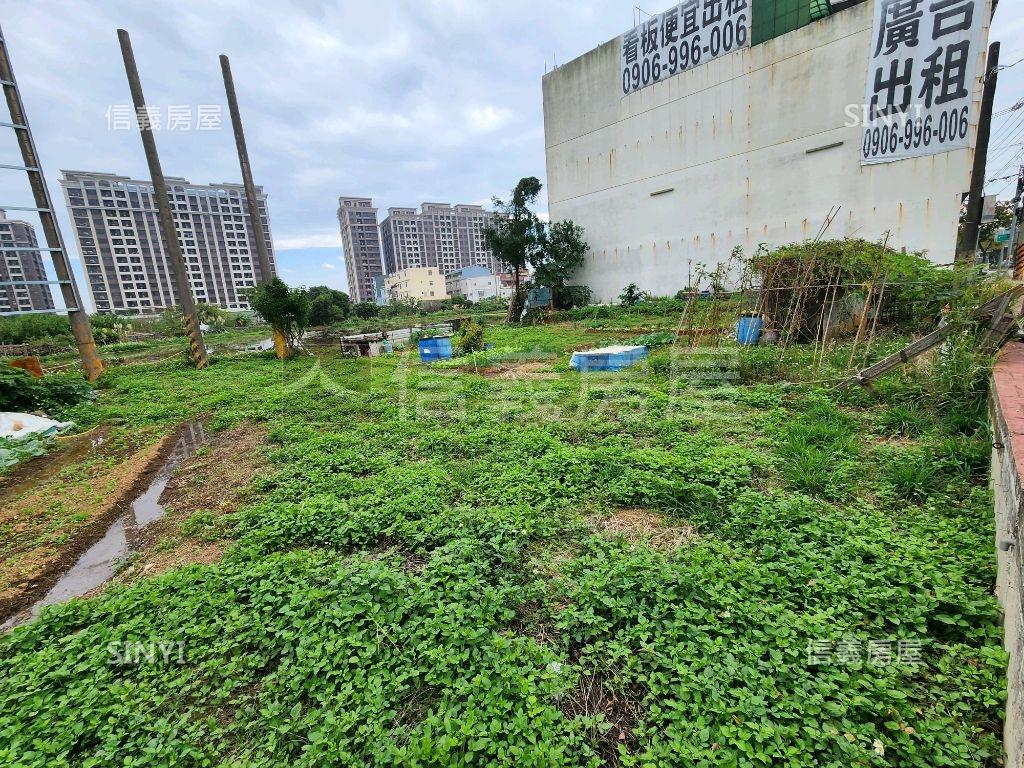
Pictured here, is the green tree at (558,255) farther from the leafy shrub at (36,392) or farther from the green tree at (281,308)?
the leafy shrub at (36,392)

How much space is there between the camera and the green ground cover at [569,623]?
181 cm

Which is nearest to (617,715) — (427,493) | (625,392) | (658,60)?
(427,493)

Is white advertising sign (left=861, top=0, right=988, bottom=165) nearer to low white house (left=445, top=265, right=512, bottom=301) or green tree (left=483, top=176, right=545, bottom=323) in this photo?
green tree (left=483, top=176, right=545, bottom=323)

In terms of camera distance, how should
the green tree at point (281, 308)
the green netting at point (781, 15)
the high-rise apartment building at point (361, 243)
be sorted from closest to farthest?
the green tree at point (281, 308) → the green netting at point (781, 15) → the high-rise apartment building at point (361, 243)

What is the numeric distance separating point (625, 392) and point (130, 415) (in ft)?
28.9

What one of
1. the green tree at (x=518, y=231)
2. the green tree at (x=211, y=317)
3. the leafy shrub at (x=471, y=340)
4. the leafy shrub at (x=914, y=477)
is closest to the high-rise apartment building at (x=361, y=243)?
the green tree at (x=211, y=317)

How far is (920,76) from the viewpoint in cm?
1312

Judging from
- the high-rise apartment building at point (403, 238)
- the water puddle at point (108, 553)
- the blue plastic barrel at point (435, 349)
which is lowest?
the water puddle at point (108, 553)

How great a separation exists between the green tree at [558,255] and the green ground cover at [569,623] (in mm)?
19467

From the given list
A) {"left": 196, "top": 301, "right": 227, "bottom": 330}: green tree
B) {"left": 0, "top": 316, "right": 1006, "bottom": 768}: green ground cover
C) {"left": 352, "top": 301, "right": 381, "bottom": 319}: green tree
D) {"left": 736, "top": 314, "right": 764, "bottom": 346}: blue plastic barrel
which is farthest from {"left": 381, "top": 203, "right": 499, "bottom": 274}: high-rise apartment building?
{"left": 0, "top": 316, "right": 1006, "bottom": 768}: green ground cover

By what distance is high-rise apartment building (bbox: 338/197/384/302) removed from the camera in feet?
262

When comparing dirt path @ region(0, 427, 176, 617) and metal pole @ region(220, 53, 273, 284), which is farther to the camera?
metal pole @ region(220, 53, 273, 284)

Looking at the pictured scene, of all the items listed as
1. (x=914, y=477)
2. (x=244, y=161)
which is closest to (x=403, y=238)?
(x=244, y=161)

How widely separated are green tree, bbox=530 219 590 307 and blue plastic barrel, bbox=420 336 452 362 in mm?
11809
